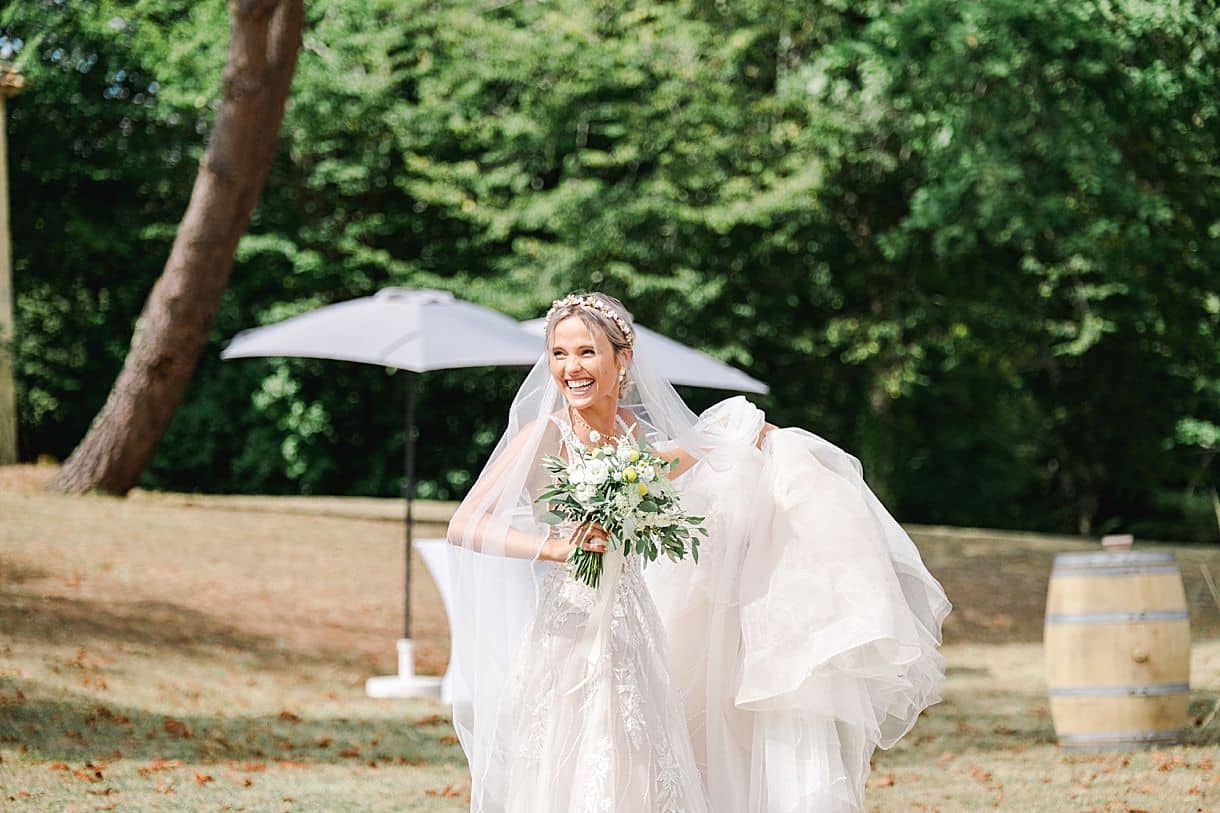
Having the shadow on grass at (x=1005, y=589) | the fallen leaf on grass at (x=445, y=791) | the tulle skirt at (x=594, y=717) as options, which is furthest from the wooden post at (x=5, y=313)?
the tulle skirt at (x=594, y=717)

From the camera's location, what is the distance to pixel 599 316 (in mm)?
4543

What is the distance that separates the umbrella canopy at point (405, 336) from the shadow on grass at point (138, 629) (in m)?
2.16

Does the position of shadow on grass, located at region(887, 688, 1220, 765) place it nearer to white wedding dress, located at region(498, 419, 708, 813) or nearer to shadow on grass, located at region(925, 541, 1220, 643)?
shadow on grass, located at region(925, 541, 1220, 643)

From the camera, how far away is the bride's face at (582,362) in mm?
4500

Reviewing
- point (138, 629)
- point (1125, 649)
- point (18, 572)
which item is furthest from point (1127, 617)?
point (18, 572)

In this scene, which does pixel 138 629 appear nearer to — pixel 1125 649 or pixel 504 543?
pixel 1125 649

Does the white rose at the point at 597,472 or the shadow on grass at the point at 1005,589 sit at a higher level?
the white rose at the point at 597,472

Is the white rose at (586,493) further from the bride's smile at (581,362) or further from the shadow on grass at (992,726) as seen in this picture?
the shadow on grass at (992,726)

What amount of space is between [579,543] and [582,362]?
556 millimetres

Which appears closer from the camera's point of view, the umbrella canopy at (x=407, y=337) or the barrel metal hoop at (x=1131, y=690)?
the barrel metal hoop at (x=1131, y=690)

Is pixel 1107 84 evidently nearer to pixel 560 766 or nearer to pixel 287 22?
pixel 287 22

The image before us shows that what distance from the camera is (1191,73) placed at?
39.5 feet

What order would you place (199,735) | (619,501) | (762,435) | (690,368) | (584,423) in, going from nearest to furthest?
(619,501) < (584,423) < (762,435) < (199,735) < (690,368)

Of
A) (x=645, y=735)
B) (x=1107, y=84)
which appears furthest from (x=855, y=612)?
(x=1107, y=84)
